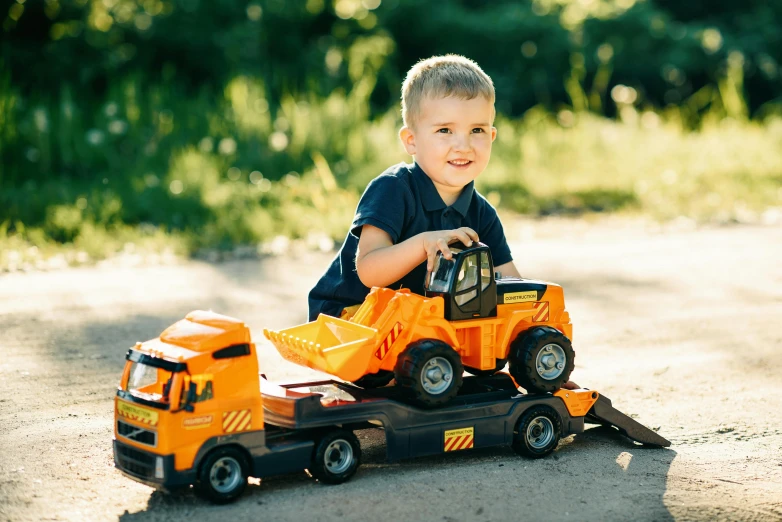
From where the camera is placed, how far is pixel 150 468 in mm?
3018

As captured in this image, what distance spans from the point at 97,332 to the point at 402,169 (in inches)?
89.3

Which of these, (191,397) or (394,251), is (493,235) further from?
(191,397)

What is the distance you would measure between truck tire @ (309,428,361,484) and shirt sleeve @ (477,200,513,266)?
1160 millimetres

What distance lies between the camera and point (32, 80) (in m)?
11.4

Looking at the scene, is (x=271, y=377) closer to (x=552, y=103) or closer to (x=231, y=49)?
(x=231, y=49)

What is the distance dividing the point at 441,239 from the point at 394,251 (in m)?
0.22

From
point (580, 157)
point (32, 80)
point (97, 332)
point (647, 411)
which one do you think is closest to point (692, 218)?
point (580, 157)

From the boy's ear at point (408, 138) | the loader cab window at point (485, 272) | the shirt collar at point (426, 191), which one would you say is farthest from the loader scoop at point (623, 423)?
the boy's ear at point (408, 138)

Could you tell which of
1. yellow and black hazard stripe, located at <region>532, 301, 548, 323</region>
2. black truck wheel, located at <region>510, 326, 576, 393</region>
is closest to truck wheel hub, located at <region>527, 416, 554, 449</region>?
black truck wheel, located at <region>510, 326, 576, 393</region>

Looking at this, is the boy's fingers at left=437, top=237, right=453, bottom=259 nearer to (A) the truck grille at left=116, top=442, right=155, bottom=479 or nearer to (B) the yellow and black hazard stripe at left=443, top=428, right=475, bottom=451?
(B) the yellow and black hazard stripe at left=443, top=428, right=475, bottom=451

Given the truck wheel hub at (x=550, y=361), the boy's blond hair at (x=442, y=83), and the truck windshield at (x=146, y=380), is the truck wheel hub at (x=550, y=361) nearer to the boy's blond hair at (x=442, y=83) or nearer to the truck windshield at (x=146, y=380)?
the boy's blond hair at (x=442, y=83)

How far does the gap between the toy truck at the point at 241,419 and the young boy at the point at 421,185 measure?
0.47m

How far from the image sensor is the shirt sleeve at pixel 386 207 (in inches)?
146

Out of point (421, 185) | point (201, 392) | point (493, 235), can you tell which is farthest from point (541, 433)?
point (201, 392)
